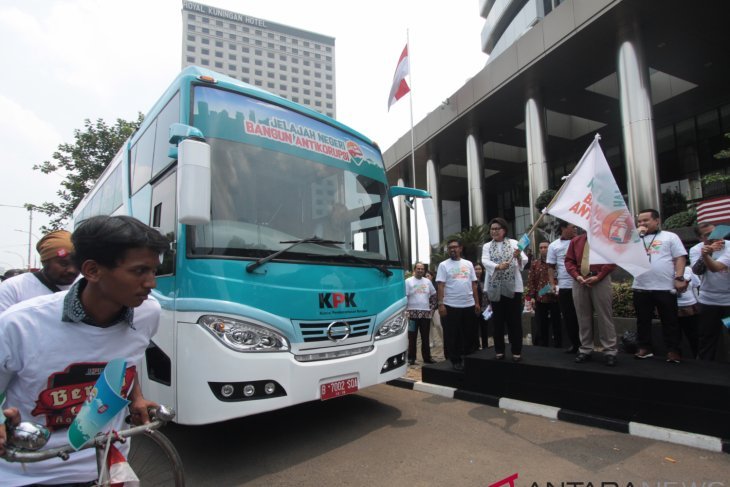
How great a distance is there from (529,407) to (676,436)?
1317 mm

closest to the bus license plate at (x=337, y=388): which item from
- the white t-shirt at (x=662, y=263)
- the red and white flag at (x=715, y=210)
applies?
the white t-shirt at (x=662, y=263)

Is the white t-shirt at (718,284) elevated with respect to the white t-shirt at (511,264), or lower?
lower

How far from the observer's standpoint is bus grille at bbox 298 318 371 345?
11.8 feet

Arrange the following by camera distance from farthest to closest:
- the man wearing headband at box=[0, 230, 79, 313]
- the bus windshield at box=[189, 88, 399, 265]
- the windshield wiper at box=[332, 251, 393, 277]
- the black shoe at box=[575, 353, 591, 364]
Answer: the black shoe at box=[575, 353, 591, 364]
the windshield wiper at box=[332, 251, 393, 277]
the bus windshield at box=[189, 88, 399, 265]
the man wearing headband at box=[0, 230, 79, 313]

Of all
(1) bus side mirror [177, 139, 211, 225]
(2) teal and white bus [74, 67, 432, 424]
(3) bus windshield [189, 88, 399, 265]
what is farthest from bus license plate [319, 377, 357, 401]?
(1) bus side mirror [177, 139, 211, 225]

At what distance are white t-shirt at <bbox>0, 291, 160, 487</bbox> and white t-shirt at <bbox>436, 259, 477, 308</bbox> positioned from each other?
494 cm

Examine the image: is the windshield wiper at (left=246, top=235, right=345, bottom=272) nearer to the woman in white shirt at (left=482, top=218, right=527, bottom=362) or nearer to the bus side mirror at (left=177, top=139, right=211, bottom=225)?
the bus side mirror at (left=177, top=139, right=211, bottom=225)

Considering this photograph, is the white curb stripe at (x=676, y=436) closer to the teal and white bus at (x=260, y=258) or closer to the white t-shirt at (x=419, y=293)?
the teal and white bus at (x=260, y=258)

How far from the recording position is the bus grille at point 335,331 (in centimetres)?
360

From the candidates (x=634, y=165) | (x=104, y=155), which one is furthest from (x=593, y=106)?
(x=104, y=155)

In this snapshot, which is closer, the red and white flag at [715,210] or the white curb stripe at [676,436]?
the white curb stripe at [676,436]

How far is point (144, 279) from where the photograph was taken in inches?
62.4

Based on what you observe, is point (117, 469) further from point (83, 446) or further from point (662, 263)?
point (662, 263)

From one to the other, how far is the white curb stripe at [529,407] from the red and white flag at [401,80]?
13.5m
